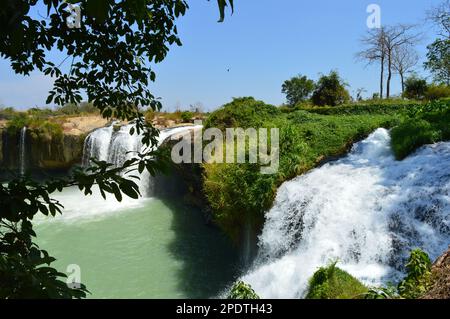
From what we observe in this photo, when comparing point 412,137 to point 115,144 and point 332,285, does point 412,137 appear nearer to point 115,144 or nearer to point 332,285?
point 332,285

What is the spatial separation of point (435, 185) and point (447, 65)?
17219 mm

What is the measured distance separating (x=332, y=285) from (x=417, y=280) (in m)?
1.47

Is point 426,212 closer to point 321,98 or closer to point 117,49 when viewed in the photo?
point 117,49

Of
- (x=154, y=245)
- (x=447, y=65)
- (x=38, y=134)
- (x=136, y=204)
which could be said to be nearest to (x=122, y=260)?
(x=154, y=245)

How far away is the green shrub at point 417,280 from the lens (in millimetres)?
3414

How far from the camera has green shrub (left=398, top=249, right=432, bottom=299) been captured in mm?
3414

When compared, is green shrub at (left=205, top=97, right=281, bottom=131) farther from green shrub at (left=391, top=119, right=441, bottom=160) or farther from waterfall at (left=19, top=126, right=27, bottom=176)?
waterfall at (left=19, top=126, right=27, bottom=176)

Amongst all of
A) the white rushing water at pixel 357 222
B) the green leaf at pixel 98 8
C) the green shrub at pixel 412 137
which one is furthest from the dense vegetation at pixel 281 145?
the green leaf at pixel 98 8

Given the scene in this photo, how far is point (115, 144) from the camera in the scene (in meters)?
16.5

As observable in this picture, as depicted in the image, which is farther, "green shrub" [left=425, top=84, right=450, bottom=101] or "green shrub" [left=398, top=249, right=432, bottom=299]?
"green shrub" [left=425, top=84, right=450, bottom=101]

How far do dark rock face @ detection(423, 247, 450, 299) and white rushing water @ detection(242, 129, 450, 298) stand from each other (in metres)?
1.97

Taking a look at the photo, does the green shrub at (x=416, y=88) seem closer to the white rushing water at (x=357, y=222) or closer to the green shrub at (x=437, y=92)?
the green shrub at (x=437, y=92)

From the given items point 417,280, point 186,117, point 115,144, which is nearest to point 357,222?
point 417,280

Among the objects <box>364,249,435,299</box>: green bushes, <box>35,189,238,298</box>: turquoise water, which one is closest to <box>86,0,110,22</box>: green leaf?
<box>364,249,435,299</box>: green bushes
